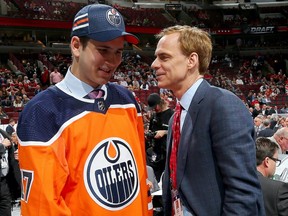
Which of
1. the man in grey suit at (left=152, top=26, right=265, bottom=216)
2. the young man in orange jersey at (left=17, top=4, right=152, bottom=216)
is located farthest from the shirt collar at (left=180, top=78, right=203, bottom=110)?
the young man in orange jersey at (left=17, top=4, right=152, bottom=216)

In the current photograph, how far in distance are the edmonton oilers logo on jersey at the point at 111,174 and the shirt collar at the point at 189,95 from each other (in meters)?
0.32

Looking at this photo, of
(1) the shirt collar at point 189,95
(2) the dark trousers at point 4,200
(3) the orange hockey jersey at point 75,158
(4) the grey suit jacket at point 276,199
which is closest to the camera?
(3) the orange hockey jersey at point 75,158

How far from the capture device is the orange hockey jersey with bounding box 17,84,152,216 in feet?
5.62

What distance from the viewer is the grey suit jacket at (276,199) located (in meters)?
2.85

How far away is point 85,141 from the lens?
69.8 inches

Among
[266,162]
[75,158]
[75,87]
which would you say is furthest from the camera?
[266,162]

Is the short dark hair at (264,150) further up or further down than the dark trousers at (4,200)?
further up

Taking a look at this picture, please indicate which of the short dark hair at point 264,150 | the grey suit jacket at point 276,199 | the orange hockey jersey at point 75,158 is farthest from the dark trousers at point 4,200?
the orange hockey jersey at point 75,158

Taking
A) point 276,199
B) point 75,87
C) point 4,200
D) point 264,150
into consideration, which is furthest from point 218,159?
point 4,200

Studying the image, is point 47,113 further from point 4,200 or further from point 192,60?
point 4,200

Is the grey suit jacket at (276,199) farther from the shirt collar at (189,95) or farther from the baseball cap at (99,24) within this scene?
the baseball cap at (99,24)

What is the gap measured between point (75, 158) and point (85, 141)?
0.24 feet

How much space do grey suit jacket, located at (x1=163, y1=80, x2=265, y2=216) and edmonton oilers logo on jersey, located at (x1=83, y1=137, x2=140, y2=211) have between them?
0.70 feet

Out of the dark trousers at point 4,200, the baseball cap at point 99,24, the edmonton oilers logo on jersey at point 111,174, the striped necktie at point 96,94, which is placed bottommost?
the dark trousers at point 4,200
